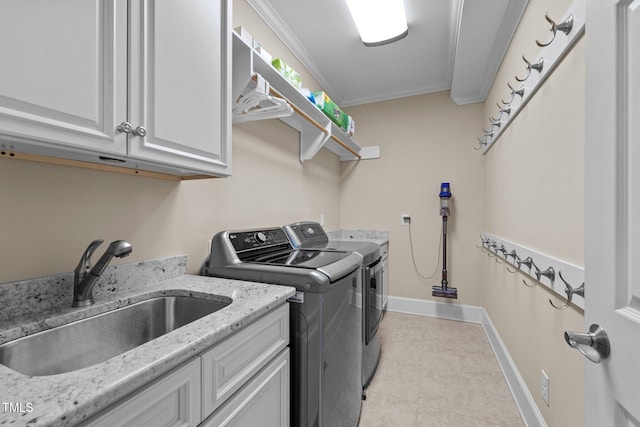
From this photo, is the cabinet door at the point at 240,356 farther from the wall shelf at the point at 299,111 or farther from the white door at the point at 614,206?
the wall shelf at the point at 299,111

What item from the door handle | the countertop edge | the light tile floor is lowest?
the light tile floor

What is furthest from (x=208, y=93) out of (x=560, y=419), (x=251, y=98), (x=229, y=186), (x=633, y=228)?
(x=560, y=419)

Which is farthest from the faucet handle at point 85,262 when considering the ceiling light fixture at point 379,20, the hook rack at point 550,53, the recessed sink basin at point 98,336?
the ceiling light fixture at point 379,20

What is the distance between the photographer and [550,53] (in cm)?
119

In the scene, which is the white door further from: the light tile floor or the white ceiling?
the white ceiling

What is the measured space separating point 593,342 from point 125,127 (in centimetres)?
124

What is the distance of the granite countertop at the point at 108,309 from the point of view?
0.43m

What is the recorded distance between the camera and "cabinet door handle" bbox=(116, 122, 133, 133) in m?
0.75

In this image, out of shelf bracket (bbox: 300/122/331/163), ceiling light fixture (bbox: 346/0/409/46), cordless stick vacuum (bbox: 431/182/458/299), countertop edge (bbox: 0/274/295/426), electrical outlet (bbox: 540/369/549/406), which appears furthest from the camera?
cordless stick vacuum (bbox: 431/182/458/299)

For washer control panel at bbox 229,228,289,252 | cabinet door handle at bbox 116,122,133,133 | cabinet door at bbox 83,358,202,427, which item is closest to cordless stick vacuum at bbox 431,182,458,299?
washer control panel at bbox 229,228,289,252

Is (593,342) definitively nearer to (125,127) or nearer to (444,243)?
(125,127)

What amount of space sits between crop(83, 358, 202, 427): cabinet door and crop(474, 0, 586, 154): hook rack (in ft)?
5.31

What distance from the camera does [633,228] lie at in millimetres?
486

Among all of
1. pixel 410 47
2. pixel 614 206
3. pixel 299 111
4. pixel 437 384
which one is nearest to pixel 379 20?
pixel 410 47
